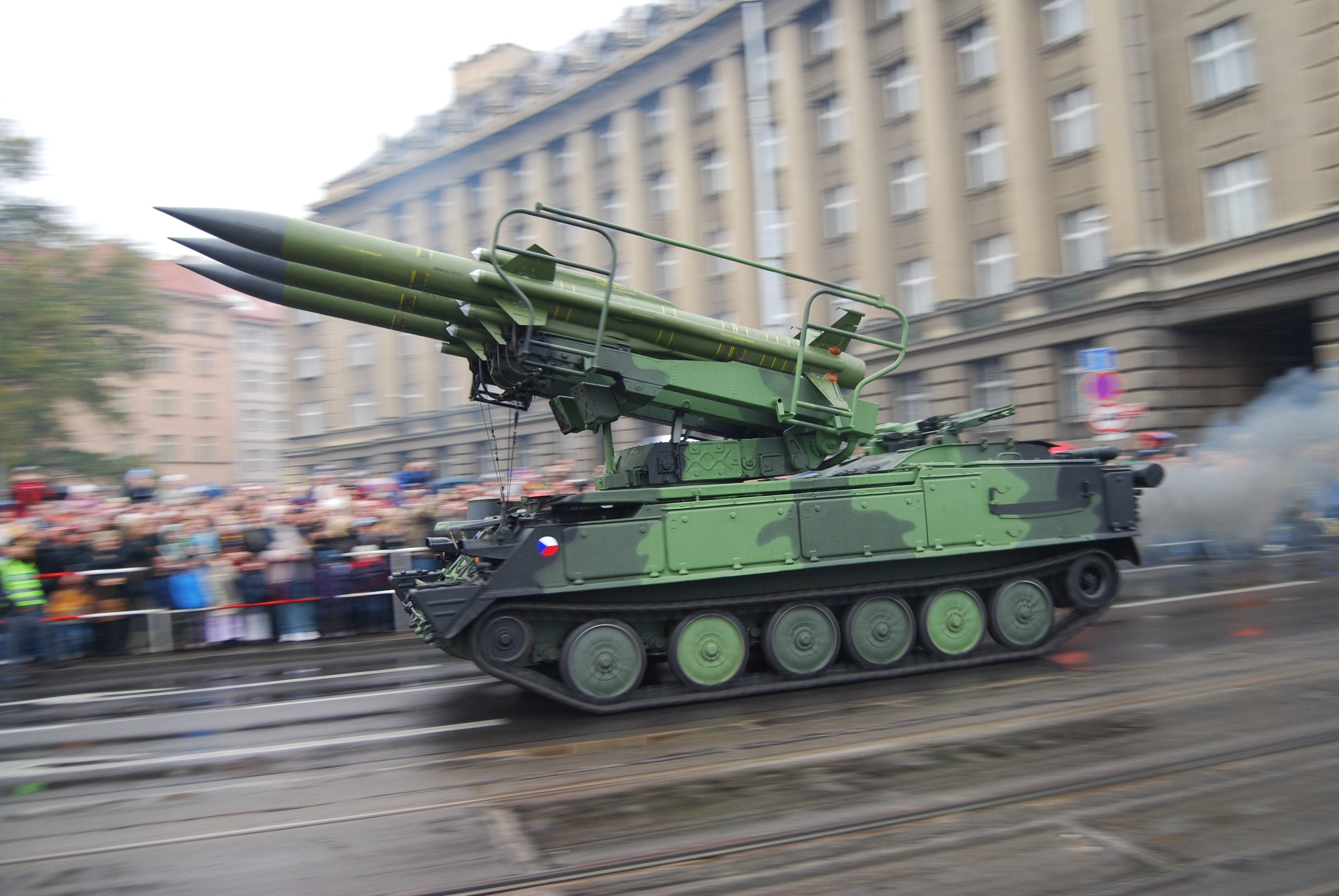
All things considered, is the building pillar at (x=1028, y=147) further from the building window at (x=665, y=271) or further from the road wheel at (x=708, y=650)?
the road wheel at (x=708, y=650)

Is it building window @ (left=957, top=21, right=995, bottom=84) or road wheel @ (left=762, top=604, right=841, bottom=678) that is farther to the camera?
building window @ (left=957, top=21, right=995, bottom=84)

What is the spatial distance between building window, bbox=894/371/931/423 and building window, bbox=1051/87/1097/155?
21.3 feet

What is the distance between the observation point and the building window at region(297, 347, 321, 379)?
159 ft

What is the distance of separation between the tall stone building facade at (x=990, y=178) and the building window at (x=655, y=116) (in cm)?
8

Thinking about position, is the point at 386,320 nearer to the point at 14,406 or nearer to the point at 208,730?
the point at 208,730

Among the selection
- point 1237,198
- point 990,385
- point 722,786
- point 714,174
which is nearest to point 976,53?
point 1237,198

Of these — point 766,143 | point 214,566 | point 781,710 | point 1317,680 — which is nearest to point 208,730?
point 781,710

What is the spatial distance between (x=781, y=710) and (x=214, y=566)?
8.90m

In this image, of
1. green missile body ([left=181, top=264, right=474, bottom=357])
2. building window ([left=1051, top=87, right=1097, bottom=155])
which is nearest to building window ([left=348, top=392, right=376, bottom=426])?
building window ([left=1051, top=87, right=1097, bottom=155])

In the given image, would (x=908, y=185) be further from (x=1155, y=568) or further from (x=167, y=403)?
(x=167, y=403)

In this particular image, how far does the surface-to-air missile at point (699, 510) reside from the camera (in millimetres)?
8383

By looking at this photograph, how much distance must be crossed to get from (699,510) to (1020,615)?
11.2 feet

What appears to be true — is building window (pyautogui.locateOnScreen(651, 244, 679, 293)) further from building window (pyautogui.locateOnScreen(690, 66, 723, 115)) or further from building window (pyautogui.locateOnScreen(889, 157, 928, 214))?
building window (pyautogui.locateOnScreen(889, 157, 928, 214))

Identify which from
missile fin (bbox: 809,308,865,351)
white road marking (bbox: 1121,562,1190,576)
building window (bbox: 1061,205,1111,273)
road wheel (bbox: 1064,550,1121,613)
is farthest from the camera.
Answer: building window (bbox: 1061,205,1111,273)
